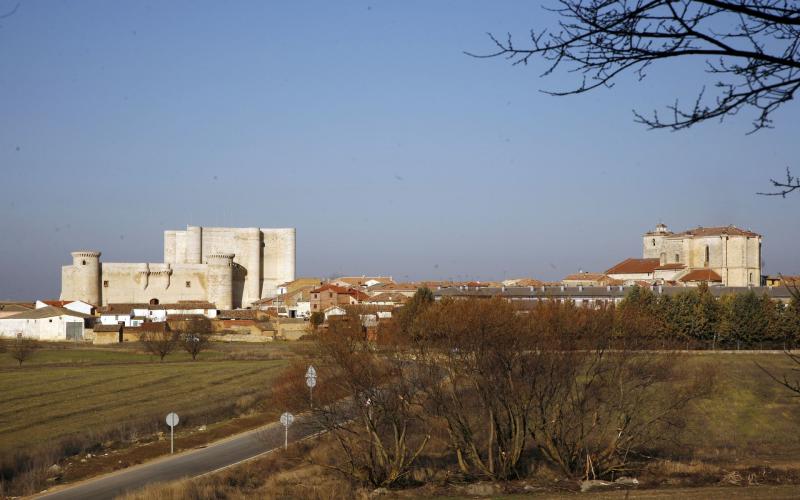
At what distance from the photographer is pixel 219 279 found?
7956 centimetres

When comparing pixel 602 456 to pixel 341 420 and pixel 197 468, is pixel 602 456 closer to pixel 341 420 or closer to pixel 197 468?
pixel 341 420

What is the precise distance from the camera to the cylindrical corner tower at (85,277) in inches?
3093

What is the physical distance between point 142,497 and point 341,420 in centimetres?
409

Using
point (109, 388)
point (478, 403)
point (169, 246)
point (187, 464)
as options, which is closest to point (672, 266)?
point (169, 246)

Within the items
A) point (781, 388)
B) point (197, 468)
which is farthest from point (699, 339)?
point (197, 468)

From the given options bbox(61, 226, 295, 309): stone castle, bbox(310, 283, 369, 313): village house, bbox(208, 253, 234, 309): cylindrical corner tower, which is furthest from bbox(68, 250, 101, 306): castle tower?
bbox(310, 283, 369, 313): village house

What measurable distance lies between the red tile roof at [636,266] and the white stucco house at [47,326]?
49644 millimetres

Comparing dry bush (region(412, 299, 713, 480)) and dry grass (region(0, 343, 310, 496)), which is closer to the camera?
dry bush (region(412, 299, 713, 480))

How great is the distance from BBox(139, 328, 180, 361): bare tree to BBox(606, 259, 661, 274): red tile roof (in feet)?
163

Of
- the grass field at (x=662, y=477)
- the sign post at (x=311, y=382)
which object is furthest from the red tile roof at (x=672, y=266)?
the sign post at (x=311, y=382)

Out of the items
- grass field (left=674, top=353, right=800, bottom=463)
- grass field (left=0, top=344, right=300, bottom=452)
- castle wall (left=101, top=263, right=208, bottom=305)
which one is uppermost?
castle wall (left=101, top=263, right=208, bottom=305)

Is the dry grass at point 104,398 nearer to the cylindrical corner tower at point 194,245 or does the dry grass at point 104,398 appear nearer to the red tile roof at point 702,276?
the cylindrical corner tower at point 194,245

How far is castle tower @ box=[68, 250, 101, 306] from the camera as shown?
78.6 m

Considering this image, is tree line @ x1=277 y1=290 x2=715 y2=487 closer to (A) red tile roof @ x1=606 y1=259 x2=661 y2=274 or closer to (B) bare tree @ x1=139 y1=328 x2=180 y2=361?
(B) bare tree @ x1=139 y1=328 x2=180 y2=361
